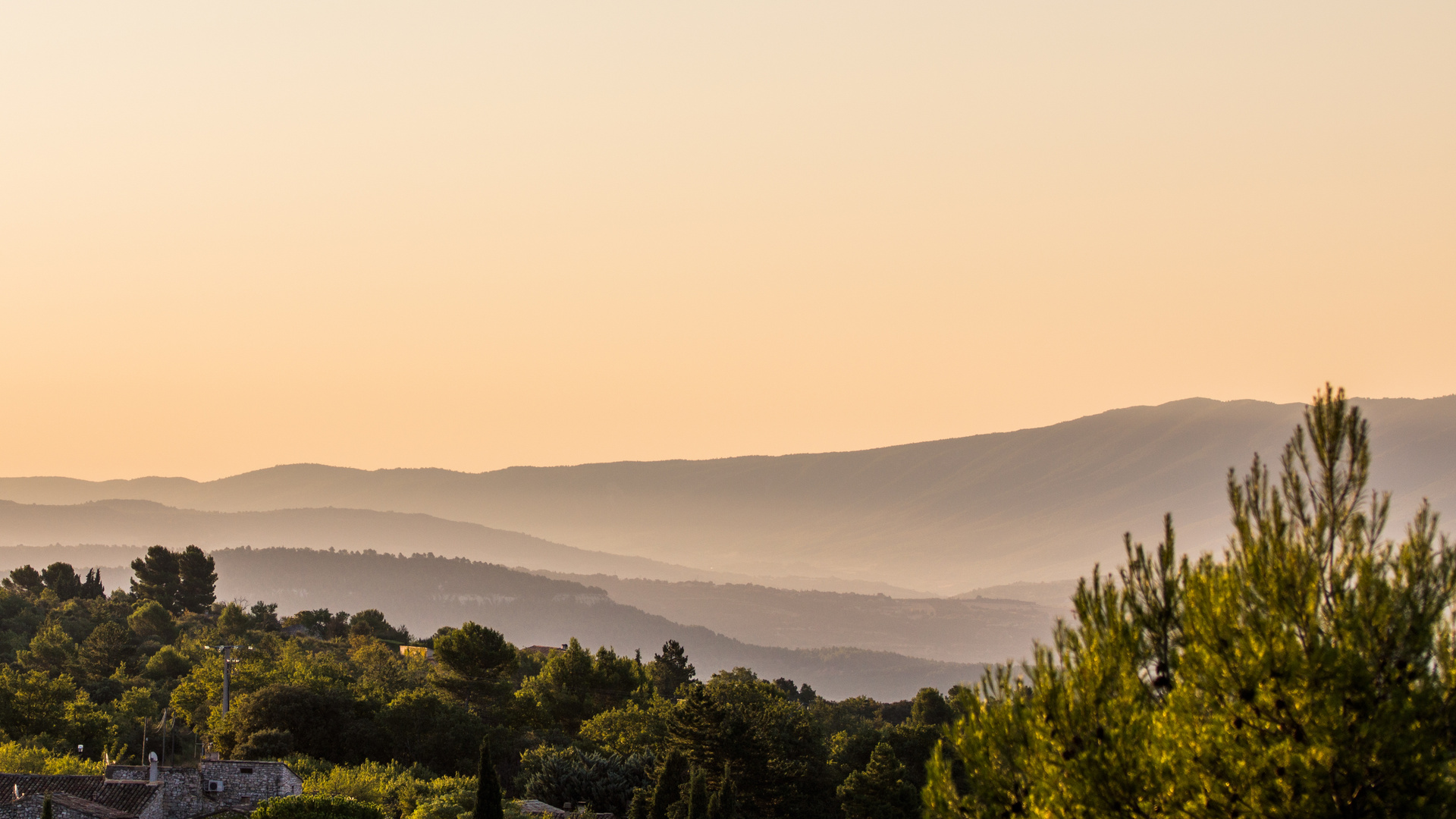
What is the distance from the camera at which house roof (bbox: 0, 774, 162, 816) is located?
123 ft

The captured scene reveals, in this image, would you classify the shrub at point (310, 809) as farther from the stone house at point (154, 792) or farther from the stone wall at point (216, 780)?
the stone house at point (154, 792)

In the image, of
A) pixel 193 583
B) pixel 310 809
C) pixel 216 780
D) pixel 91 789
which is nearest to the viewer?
pixel 310 809

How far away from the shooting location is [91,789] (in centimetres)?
3828

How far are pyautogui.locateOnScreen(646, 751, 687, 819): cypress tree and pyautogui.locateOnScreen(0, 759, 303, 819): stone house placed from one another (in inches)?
643

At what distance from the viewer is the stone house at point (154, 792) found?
3666cm

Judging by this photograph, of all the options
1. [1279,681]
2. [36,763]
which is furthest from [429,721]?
[1279,681]

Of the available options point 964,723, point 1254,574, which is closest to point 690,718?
point 964,723

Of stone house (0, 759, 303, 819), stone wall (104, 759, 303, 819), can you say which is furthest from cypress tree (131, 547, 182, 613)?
stone house (0, 759, 303, 819)

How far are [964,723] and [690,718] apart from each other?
45.2 metres

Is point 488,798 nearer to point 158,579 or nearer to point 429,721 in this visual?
point 429,721

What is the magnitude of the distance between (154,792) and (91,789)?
2029 mm

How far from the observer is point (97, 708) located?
74625 millimetres

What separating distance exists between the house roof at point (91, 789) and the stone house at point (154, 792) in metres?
0.02

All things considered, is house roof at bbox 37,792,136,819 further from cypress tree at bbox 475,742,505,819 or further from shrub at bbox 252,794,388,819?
cypress tree at bbox 475,742,505,819
